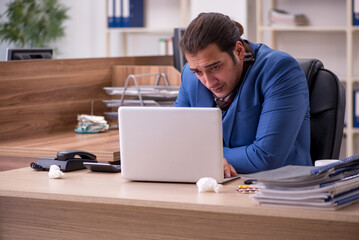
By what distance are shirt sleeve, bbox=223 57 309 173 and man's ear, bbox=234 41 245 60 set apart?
0.10m

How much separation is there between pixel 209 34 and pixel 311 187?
0.75 m

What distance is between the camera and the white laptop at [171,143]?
1716mm

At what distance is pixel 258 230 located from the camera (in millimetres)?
1589

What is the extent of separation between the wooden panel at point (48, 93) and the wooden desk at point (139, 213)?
90cm

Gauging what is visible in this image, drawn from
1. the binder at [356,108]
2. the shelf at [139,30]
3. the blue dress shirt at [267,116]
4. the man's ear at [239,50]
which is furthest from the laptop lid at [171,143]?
the shelf at [139,30]

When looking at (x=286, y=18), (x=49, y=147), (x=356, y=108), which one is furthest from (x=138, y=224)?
(x=286, y=18)

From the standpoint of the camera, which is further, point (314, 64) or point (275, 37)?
point (275, 37)

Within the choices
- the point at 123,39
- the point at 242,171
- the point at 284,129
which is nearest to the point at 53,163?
the point at 242,171

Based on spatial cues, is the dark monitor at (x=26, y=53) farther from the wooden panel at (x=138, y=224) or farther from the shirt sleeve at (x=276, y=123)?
→ the shirt sleeve at (x=276, y=123)

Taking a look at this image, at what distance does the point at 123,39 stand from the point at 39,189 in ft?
13.7

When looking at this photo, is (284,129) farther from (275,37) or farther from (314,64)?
(275,37)

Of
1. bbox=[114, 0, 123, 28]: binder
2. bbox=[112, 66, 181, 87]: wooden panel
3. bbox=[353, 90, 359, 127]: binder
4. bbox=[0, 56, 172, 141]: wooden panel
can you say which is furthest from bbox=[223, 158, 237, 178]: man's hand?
bbox=[114, 0, 123, 28]: binder

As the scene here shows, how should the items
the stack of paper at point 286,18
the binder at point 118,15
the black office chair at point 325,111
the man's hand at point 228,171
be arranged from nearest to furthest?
the man's hand at point 228,171
the black office chair at point 325,111
the stack of paper at point 286,18
the binder at point 118,15

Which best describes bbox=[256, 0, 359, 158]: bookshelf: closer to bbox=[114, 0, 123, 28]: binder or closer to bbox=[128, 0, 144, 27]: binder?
bbox=[128, 0, 144, 27]: binder
